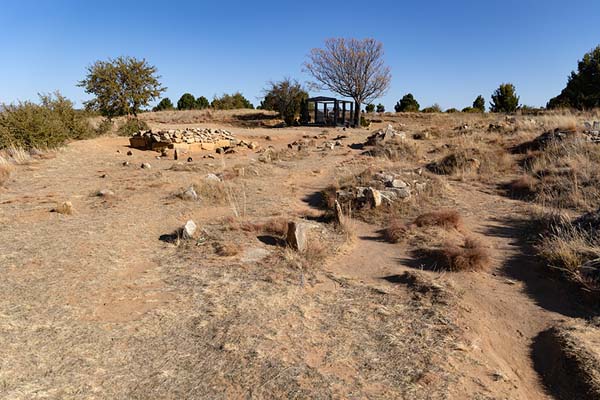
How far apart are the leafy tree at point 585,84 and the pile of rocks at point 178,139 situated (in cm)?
2953

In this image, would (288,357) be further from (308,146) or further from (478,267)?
(308,146)

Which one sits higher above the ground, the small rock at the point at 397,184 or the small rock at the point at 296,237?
the small rock at the point at 397,184

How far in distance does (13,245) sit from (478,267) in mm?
6139

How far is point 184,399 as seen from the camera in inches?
96.8

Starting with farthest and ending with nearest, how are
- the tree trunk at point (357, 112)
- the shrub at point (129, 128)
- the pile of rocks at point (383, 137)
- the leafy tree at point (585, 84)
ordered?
the leafy tree at point (585, 84) → the tree trunk at point (357, 112) → the shrub at point (129, 128) → the pile of rocks at point (383, 137)

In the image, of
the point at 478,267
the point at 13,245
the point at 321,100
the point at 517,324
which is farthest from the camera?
the point at 321,100

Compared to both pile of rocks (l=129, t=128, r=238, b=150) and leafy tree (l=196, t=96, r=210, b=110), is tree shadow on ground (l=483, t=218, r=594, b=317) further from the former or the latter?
leafy tree (l=196, t=96, r=210, b=110)

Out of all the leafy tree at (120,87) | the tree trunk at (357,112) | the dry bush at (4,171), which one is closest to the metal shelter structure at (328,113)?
the tree trunk at (357,112)

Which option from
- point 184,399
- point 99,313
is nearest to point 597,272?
point 184,399

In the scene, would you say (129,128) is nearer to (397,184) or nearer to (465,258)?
(397,184)

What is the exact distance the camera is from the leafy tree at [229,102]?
143 feet

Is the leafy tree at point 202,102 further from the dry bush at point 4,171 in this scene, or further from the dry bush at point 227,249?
the dry bush at point 227,249

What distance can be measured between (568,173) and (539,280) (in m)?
5.42

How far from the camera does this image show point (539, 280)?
434cm
